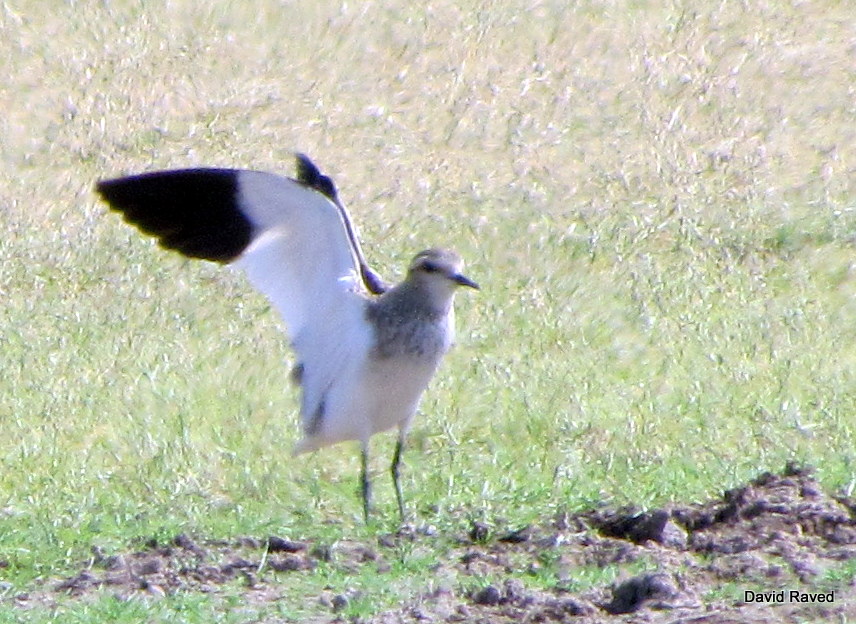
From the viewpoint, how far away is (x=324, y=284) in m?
6.95

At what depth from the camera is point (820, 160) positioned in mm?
11531

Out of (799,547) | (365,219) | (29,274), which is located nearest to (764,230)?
(365,219)

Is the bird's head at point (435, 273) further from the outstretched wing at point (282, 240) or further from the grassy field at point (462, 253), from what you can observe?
the grassy field at point (462, 253)

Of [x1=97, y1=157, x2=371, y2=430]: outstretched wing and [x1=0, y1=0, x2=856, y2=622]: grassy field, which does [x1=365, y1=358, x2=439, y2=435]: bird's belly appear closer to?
[x1=97, y1=157, x2=371, y2=430]: outstretched wing

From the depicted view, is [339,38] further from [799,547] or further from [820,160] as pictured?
[799,547]

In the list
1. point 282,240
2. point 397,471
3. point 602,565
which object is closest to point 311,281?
point 282,240

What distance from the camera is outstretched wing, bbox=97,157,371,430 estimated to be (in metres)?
6.73

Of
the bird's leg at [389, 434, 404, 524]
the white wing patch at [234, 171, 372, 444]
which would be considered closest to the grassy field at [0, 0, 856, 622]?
the bird's leg at [389, 434, 404, 524]

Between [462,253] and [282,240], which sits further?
[462,253]

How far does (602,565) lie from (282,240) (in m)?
1.84

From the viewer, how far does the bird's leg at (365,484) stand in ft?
21.9

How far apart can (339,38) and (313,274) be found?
23.1ft

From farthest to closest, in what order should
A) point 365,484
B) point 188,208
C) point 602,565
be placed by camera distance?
1. point 188,208
2. point 365,484
3. point 602,565

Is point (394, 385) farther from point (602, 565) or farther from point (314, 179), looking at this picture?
point (602, 565)
